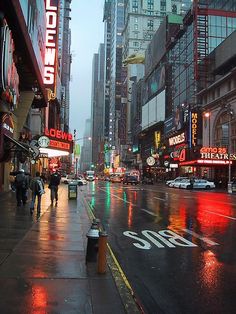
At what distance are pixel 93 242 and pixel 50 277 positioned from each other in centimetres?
141

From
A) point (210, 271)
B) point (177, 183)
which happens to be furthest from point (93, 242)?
point (177, 183)

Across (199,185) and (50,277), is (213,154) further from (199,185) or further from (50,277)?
(50,277)

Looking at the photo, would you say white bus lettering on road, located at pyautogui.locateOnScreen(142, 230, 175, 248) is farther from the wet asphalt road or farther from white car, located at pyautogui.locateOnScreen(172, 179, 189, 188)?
white car, located at pyautogui.locateOnScreen(172, 179, 189, 188)

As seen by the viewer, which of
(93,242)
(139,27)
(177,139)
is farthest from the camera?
(139,27)

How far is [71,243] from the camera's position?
1112 centimetres

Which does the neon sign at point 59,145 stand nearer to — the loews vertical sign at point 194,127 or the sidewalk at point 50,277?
the sidewalk at point 50,277

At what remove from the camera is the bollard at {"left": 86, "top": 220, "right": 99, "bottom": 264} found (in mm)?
8688

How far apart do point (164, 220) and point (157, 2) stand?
18779 centimetres

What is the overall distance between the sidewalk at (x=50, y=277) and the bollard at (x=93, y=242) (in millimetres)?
198

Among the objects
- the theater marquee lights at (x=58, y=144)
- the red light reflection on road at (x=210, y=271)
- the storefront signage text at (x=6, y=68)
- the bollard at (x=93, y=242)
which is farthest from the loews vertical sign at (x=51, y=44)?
the bollard at (x=93, y=242)

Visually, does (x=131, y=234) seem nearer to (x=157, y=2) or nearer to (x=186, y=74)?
(x=186, y=74)

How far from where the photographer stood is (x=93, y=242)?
8773 millimetres

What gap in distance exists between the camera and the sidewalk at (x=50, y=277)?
6059mm

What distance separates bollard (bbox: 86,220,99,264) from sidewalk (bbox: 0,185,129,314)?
0.65 feet
